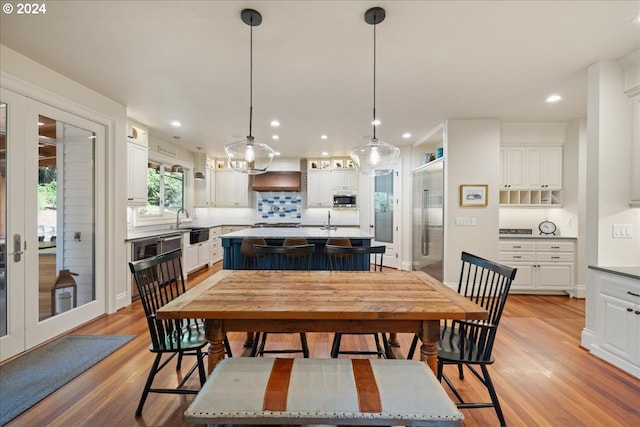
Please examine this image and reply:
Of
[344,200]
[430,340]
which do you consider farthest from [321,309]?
[344,200]

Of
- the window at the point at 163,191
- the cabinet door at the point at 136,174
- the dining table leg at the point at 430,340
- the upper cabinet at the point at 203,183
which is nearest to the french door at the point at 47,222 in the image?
the cabinet door at the point at 136,174

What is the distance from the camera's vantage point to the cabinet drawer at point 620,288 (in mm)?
2197

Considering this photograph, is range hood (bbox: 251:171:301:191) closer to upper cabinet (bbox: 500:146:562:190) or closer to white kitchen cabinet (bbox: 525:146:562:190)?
upper cabinet (bbox: 500:146:562:190)

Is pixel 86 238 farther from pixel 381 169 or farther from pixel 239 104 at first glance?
pixel 381 169

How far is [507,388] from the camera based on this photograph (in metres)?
2.06

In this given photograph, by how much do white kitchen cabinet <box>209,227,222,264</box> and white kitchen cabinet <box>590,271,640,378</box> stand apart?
610 cm

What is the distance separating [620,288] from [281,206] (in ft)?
20.0

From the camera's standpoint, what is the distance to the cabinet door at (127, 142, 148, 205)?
4105 mm

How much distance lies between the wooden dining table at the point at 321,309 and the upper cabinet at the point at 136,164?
3071 millimetres

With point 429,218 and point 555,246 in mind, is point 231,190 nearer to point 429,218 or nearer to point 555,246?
point 429,218

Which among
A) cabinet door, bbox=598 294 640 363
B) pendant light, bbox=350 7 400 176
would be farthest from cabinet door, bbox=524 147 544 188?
pendant light, bbox=350 7 400 176

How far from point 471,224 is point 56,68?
Answer: 17.0ft

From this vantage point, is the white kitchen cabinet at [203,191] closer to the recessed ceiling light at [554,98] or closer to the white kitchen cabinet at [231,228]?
the white kitchen cabinet at [231,228]

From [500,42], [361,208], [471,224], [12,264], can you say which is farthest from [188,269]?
[500,42]
